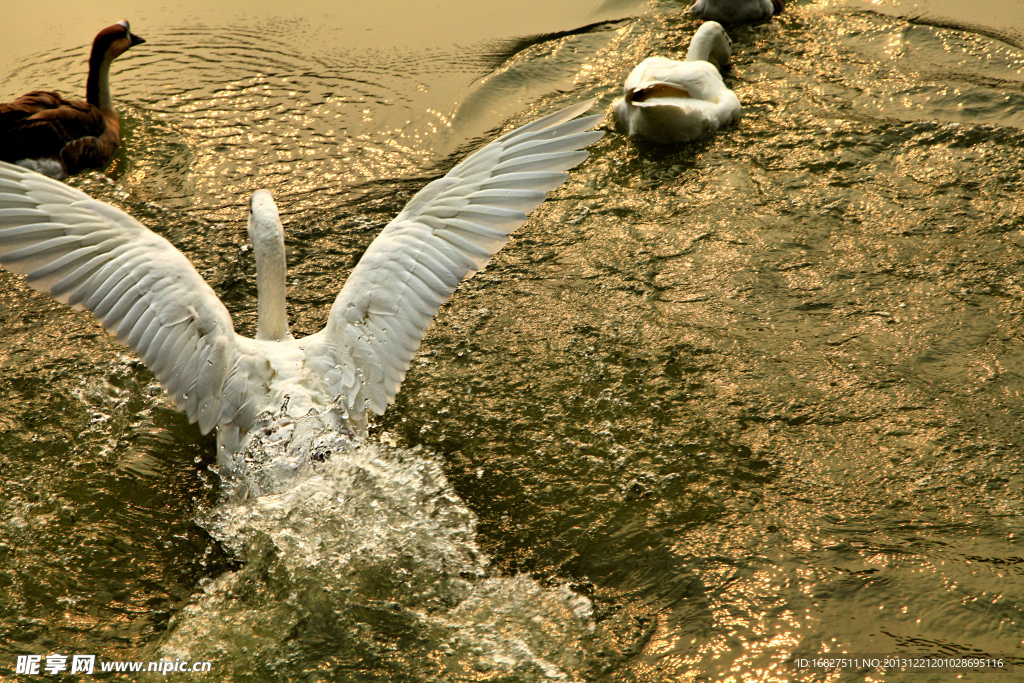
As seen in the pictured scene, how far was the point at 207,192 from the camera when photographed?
6012mm

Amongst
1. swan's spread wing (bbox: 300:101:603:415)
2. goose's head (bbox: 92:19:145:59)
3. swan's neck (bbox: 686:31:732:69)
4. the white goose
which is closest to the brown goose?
goose's head (bbox: 92:19:145:59)

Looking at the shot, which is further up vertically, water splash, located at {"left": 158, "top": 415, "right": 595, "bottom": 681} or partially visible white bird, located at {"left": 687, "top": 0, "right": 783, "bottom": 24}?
partially visible white bird, located at {"left": 687, "top": 0, "right": 783, "bottom": 24}

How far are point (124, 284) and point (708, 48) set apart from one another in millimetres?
5118

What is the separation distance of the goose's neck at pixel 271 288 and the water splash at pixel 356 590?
0.63 meters

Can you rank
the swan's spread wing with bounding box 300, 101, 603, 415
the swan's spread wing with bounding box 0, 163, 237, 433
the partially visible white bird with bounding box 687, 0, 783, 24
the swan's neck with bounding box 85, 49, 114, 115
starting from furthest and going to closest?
the partially visible white bird with bounding box 687, 0, 783, 24 < the swan's neck with bounding box 85, 49, 114, 115 < the swan's spread wing with bounding box 300, 101, 603, 415 < the swan's spread wing with bounding box 0, 163, 237, 433

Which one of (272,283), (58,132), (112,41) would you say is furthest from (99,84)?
(272,283)

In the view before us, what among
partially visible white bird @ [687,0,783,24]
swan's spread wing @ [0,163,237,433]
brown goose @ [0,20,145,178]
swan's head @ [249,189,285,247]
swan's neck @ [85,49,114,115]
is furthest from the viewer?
partially visible white bird @ [687,0,783,24]

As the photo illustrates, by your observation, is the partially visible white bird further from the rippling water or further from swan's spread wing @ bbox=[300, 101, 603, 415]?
swan's spread wing @ bbox=[300, 101, 603, 415]

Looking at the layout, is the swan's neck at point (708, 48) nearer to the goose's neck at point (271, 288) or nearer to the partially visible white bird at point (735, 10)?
the partially visible white bird at point (735, 10)

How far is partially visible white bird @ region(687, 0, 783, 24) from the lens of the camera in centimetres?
780

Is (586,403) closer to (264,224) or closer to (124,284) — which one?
(264,224)

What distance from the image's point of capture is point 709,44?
23.0 ft

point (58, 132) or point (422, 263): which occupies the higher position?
point (58, 132)

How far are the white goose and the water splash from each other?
0.77 ft
